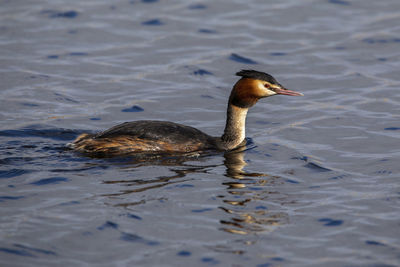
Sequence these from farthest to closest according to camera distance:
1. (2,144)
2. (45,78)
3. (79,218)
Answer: (45,78) → (2,144) → (79,218)

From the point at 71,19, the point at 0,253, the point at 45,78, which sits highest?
the point at 71,19

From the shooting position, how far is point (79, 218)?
7.64 metres

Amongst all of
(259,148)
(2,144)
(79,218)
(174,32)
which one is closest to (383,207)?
(259,148)

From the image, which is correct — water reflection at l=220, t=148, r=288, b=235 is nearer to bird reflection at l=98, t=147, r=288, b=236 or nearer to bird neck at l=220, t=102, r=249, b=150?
bird reflection at l=98, t=147, r=288, b=236

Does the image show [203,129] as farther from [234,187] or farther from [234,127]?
[234,187]

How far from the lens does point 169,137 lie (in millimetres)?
9914

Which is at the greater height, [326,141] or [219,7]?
[219,7]

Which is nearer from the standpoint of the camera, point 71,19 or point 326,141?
point 326,141

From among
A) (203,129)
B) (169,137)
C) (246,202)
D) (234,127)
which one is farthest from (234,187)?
(203,129)

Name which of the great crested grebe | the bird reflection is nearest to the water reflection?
the bird reflection

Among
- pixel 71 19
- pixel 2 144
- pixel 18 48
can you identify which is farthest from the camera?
pixel 71 19

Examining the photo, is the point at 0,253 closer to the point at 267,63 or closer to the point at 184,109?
the point at 184,109

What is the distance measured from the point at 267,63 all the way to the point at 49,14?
5.81 metres

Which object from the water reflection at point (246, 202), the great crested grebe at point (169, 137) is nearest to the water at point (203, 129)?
the water reflection at point (246, 202)
